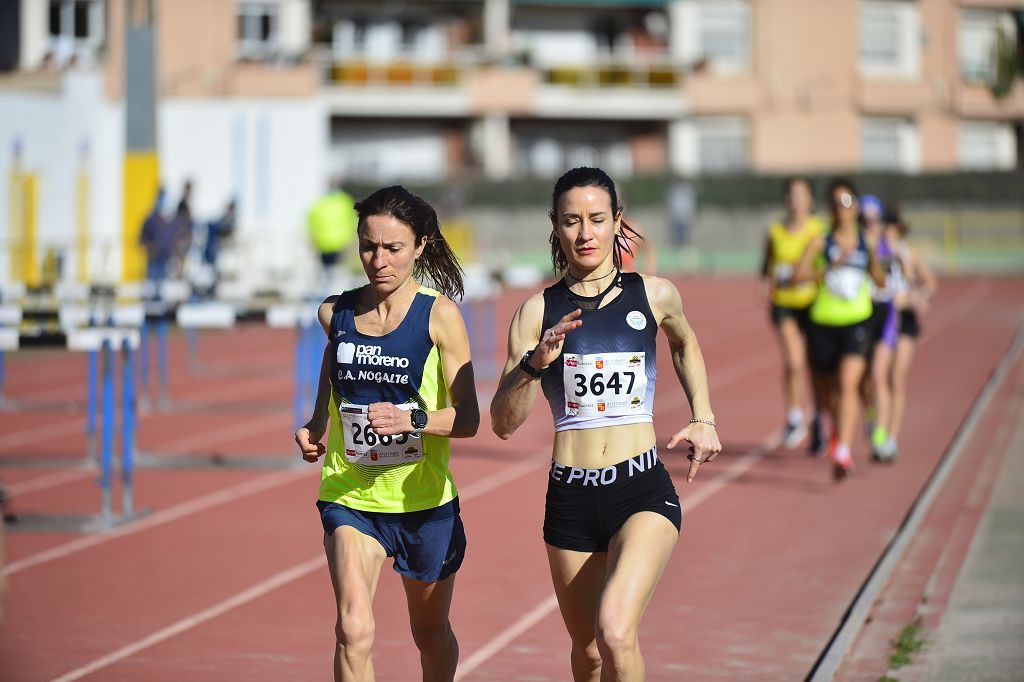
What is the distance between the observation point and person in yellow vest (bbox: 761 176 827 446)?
11.9m

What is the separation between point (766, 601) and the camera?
781 cm

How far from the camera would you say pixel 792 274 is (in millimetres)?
11844

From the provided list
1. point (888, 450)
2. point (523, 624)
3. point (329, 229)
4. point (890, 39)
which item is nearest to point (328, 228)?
Answer: point (329, 229)

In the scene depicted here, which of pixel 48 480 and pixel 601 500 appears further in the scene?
pixel 48 480

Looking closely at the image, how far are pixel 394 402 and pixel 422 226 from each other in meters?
0.60

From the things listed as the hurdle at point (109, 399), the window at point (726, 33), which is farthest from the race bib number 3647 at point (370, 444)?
the window at point (726, 33)

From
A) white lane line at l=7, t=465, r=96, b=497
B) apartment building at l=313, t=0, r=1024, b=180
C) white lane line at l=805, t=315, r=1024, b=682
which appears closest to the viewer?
white lane line at l=805, t=315, r=1024, b=682

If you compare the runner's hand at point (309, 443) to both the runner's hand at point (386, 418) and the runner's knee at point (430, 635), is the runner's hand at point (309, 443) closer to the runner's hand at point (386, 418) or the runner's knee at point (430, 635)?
the runner's hand at point (386, 418)

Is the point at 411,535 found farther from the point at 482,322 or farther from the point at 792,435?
the point at 482,322

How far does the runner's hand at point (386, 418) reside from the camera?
477cm

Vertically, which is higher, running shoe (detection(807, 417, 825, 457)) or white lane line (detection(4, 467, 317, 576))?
running shoe (detection(807, 417, 825, 457))

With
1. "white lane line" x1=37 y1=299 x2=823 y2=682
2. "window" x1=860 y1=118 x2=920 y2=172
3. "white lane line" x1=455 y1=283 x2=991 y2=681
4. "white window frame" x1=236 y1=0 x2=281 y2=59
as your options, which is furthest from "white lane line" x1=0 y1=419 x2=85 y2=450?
"window" x1=860 y1=118 x2=920 y2=172

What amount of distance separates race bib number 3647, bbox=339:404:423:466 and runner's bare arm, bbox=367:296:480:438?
0.13 metres

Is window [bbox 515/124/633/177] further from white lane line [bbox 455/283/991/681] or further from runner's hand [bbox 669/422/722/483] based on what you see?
runner's hand [bbox 669/422/722/483]
